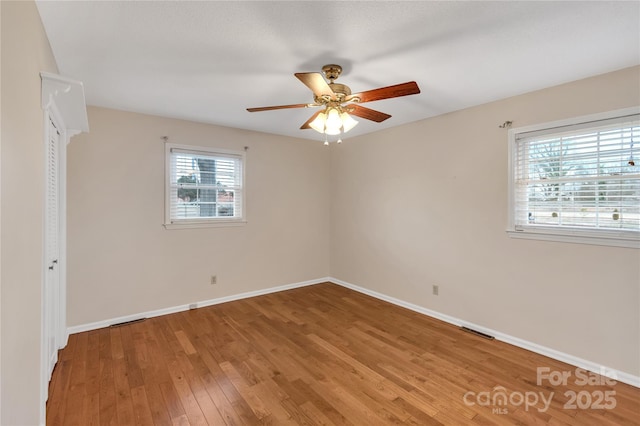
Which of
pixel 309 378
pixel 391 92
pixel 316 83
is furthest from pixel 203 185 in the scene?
pixel 391 92

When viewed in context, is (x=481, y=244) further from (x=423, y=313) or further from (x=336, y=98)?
(x=336, y=98)

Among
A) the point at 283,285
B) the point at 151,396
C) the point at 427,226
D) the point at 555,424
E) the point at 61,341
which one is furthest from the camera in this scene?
the point at 283,285

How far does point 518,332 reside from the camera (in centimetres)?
294

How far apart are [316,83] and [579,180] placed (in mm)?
2434

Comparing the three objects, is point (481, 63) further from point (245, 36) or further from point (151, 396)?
point (151, 396)

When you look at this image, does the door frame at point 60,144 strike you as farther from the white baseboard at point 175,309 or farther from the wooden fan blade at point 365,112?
the wooden fan blade at point 365,112

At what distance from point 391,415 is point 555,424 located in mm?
1030

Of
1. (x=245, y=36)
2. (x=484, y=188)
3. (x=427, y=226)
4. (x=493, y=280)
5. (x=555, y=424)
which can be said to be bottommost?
(x=555, y=424)

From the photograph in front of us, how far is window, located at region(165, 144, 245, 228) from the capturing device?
375 centimetres

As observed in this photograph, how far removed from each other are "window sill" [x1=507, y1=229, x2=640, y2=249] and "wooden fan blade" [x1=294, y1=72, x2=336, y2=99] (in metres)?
2.27

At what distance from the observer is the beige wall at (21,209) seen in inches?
45.2

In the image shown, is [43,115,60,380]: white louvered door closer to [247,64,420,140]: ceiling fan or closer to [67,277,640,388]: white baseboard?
[67,277,640,388]: white baseboard

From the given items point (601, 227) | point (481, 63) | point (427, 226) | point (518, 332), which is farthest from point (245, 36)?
point (518, 332)

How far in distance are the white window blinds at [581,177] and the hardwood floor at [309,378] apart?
128 centimetres
